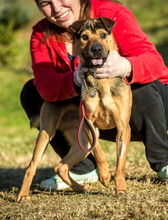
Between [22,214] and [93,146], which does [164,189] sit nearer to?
[93,146]

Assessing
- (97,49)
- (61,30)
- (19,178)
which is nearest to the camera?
(97,49)

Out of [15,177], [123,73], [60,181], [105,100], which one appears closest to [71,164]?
[60,181]

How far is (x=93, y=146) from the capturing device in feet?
13.4

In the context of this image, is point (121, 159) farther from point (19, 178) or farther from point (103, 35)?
point (19, 178)

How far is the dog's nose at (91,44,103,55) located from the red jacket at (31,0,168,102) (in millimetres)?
377

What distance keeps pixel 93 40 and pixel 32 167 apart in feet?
4.37

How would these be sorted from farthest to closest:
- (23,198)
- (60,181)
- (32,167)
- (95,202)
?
(60,181), (32,167), (23,198), (95,202)

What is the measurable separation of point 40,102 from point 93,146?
1.28m

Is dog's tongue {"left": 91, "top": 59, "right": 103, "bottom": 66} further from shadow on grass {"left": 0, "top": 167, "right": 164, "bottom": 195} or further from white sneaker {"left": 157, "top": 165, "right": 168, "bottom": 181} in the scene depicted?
shadow on grass {"left": 0, "top": 167, "right": 164, "bottom": 195}

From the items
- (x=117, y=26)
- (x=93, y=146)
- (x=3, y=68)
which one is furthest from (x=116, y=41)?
(x=3, y=68)

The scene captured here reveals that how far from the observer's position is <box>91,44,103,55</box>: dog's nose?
387 cm

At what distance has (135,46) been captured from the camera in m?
4.49

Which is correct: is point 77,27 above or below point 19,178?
above

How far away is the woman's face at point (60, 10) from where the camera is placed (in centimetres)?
457
